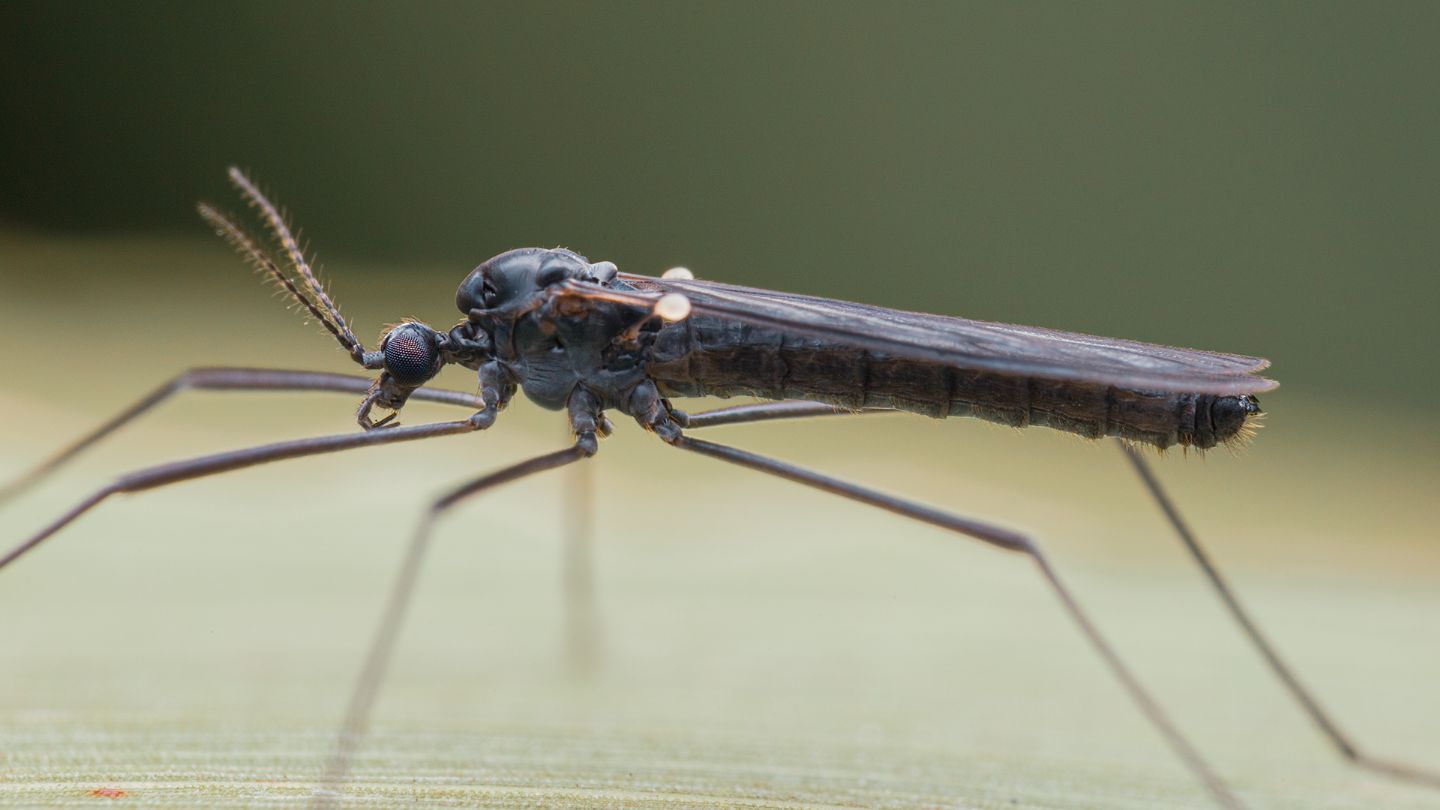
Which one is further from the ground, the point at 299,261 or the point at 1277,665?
the point at 299,261

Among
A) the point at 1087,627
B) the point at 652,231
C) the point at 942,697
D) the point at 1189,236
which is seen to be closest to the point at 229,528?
the point at 942,697

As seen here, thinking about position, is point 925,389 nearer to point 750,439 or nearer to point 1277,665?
point 1277,665

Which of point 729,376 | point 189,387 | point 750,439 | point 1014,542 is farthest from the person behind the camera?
point 750,439

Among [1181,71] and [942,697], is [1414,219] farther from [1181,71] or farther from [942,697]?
[942,697]

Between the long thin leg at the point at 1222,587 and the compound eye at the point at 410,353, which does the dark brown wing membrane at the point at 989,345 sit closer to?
the long thin leg at the point at 1222,587

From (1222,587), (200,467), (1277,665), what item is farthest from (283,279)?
(1277,665)

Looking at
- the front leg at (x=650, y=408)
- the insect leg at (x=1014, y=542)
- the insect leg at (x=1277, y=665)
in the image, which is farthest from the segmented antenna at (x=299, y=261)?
the insect leg at (x=1277, y=665)

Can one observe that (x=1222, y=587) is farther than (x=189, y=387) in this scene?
Yes
